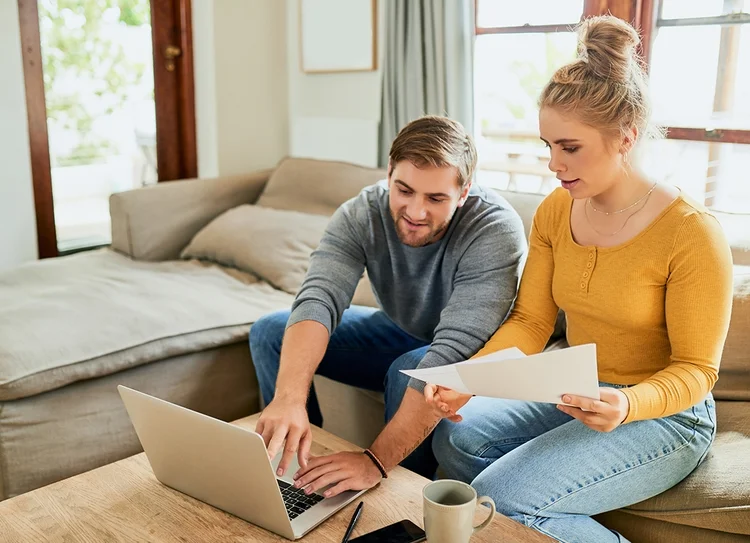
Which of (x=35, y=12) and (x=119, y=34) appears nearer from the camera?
(x=35, y=12)

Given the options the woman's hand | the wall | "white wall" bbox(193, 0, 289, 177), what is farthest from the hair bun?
"white wall" bbox(193, 0, 289, 177)

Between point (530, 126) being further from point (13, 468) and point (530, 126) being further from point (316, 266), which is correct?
point (13, 468)

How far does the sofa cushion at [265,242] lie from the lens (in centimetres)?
258

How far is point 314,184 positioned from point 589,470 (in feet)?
5.98

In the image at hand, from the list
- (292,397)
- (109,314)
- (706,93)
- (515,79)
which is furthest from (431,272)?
(515,79)

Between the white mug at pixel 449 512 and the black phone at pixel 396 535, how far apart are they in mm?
73

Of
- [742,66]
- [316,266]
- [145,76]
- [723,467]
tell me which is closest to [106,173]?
[145,76]

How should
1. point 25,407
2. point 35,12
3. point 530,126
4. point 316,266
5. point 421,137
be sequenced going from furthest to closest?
point 35,12, point 530,126, point 25,407, point 316,266, point 421,137

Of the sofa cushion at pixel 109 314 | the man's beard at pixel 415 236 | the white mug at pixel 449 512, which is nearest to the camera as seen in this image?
the white mug at pixel 449 512

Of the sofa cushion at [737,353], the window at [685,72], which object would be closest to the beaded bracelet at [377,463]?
the sofa cushion at [737,353]

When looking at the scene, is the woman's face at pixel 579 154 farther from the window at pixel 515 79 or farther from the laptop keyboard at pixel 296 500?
the window at pixel 515 79

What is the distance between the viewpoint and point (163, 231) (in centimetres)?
293

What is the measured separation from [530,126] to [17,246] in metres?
2.09

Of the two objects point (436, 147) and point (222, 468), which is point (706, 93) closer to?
point (436, 147)
